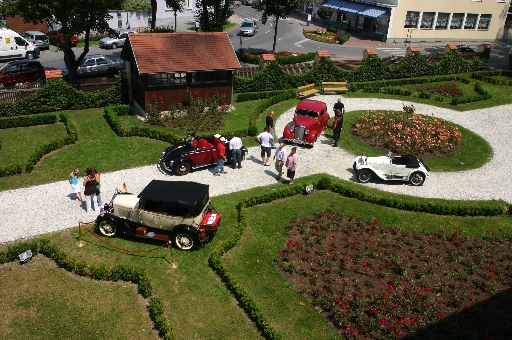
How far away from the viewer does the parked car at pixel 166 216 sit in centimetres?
1449

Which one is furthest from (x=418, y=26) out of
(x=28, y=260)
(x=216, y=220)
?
(x=28, y=260)

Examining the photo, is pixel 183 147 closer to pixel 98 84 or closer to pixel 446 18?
pixel 98 84

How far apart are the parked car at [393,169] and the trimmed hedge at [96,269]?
1065cm

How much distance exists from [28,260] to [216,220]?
6.01 meters

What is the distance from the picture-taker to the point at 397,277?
13.8 meters

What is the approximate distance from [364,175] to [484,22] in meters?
45.1

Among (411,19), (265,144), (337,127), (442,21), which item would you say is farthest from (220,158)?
A: (442,21)

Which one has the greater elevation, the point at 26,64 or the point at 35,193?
the point at 26,64

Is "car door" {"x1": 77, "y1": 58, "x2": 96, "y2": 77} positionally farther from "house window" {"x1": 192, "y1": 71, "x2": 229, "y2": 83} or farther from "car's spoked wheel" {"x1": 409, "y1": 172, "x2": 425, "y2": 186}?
"car's spoked wheel" {"x1": 409, "y1": 172, "x2": 425, "y2": 186}

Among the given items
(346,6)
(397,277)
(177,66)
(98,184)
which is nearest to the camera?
(397,277)

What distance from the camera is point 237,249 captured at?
49.6ft

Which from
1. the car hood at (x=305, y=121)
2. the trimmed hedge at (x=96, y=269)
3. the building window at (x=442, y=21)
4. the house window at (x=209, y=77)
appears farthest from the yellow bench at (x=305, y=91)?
the building window at (x=442, y=21)

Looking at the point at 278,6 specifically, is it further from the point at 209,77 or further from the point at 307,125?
the point at 307,125

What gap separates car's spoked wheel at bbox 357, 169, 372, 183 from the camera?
19.8 meters
